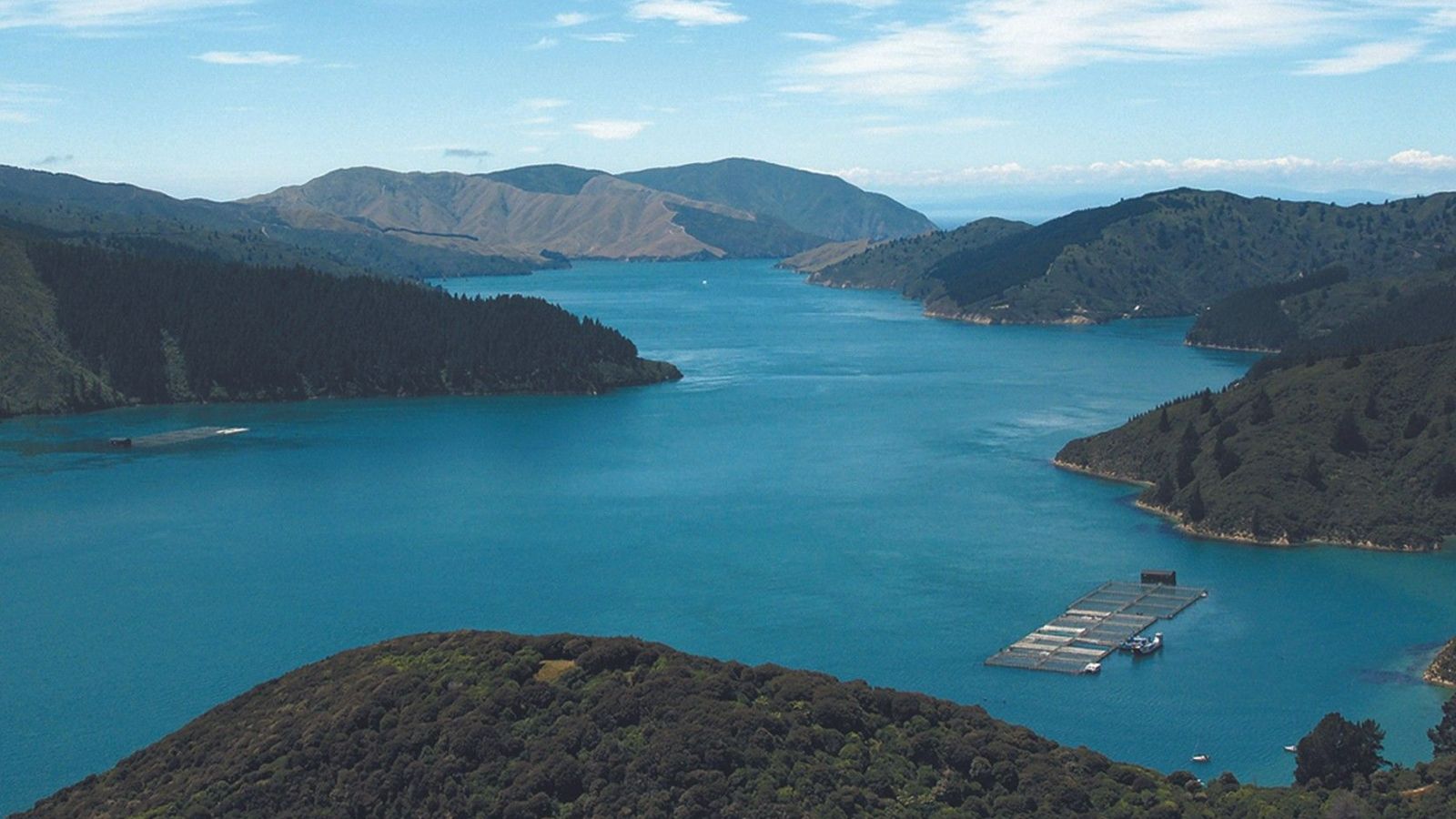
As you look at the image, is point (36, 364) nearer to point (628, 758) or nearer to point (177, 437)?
point (177, 437)

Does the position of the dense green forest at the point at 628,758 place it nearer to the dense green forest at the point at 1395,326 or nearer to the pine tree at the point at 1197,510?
the pine tree at the point at 1197,510

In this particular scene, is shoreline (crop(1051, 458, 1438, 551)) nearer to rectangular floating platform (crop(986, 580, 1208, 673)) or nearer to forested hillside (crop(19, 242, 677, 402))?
rectangular floating platform (crop(986, 580, 1208, 673))

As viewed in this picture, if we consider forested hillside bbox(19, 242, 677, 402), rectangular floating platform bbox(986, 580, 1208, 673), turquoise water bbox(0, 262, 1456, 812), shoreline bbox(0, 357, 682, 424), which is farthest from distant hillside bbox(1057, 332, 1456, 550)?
forested hillside bbox(19, 242, 677, 402)

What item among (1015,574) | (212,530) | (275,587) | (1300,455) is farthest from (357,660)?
(1300,455)

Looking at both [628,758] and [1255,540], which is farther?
[1255,540]

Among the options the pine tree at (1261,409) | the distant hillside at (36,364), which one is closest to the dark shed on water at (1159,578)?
the pine tree at (1261,409)

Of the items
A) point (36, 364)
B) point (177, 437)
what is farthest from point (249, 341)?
Result: point (177, 437)

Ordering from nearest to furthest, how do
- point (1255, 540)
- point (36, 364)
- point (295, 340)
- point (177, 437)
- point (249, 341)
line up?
point (1255, 540), point (177, 437), point (36, 364), point (249, 341), point (295, 340)

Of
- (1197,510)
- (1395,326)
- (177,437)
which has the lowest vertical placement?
(177,437)
